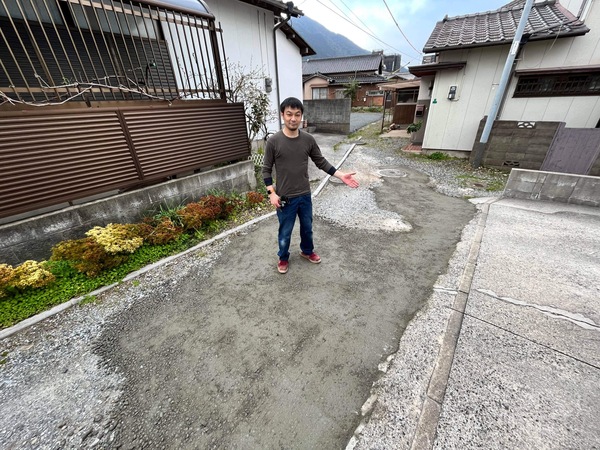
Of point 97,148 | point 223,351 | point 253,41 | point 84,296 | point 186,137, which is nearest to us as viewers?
point 223,351

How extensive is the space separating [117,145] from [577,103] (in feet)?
38.2

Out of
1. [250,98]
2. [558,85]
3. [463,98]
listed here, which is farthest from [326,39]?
[250,98]

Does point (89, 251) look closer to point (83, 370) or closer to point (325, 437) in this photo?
point (83, 370)

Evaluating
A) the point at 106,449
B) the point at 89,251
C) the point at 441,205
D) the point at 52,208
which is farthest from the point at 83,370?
the point at 441,205

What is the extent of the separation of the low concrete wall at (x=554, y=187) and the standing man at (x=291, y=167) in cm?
505

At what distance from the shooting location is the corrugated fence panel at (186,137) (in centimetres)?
404

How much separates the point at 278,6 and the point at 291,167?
25.0 feet

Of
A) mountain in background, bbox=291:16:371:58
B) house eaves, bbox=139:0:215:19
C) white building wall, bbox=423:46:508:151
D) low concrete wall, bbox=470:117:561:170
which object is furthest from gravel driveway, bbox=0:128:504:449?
mountain in background, bbox=291:16:371:58

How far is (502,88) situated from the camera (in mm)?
7008

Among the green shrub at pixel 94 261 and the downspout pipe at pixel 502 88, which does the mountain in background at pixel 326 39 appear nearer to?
the downspout pipe at pixel 502 88

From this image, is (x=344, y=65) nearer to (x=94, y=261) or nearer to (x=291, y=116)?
(x=291, y=116)

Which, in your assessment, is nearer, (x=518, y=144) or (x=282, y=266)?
(x=282, y=266)

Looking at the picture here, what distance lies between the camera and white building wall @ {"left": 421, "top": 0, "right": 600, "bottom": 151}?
675 centimetres

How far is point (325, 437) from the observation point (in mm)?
1755
